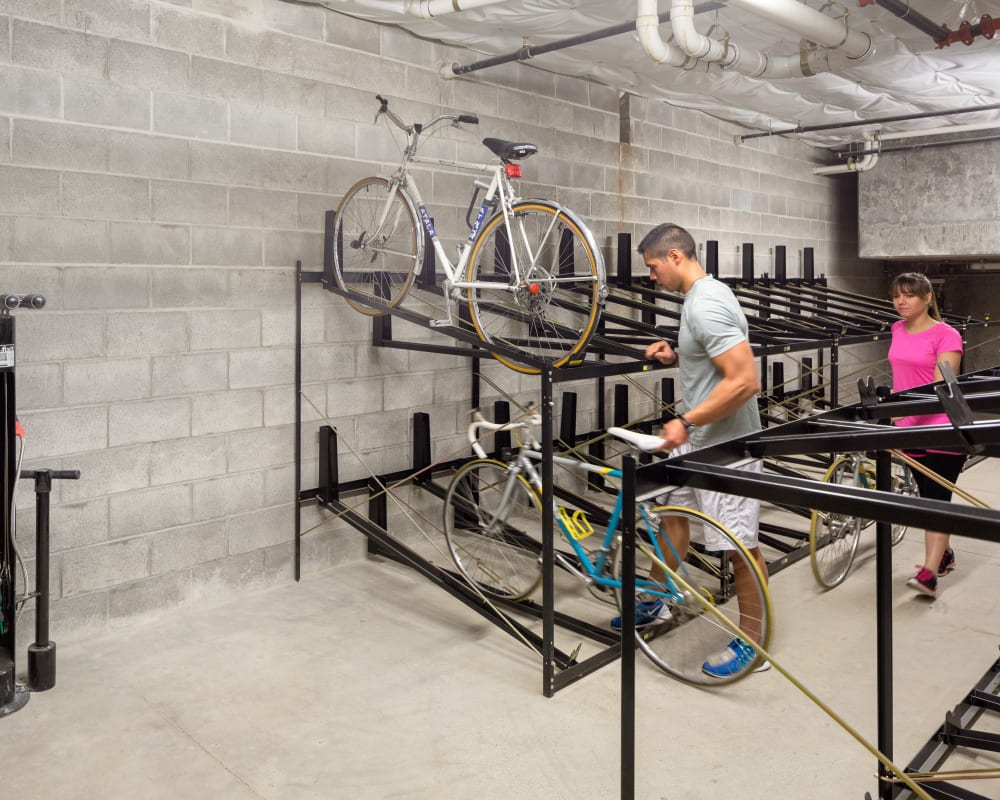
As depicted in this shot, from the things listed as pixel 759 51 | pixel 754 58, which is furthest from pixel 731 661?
pixel 759 51

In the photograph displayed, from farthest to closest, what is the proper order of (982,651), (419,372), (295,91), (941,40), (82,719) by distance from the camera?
1. (419,372)
2. (941,40)
3. (295,91)
4. (982,651)
5. (82,719)

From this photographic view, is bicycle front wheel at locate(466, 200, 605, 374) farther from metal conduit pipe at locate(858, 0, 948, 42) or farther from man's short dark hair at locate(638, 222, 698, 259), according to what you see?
metal conduit pipe at locate(858, 0, 948, 42)

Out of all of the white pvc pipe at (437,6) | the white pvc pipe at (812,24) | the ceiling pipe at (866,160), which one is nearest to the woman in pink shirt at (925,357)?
the white pvc pipe at (812,24)

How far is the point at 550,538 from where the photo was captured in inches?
118

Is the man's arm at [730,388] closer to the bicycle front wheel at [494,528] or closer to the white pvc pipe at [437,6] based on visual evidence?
the bicycle front wheel at [494,528]

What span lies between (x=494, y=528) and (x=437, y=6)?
223 cm

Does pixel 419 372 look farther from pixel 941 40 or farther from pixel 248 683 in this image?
pixel 941 40

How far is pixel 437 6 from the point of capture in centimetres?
383

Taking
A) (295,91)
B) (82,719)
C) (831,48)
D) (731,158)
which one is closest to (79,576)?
(82,719)

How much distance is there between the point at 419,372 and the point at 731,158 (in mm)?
3591

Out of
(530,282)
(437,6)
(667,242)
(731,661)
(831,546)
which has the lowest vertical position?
(731,661)

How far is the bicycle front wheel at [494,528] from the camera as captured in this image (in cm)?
361

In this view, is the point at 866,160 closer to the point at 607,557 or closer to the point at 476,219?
the point at 476,219

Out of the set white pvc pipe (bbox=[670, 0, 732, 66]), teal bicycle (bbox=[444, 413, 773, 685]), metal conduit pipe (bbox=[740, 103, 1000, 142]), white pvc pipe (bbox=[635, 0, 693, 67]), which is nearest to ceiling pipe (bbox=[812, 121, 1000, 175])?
metal conduit pipe (bbox=[740, 103, 1000, 142])
